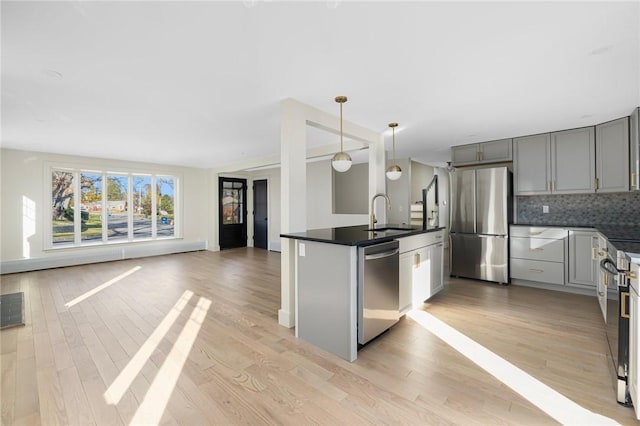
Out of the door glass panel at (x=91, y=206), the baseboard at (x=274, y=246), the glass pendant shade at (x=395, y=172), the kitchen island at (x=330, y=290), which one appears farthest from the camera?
the baseboard at (x=274, y=246)

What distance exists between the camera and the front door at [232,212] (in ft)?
28.2

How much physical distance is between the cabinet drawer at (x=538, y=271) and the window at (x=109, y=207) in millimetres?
8087

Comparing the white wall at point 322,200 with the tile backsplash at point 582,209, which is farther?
the white wall at point 322,200

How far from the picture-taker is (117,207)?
6938 millimetres

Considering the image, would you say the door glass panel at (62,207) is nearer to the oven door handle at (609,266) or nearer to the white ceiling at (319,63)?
the white ceiling at (319,63)

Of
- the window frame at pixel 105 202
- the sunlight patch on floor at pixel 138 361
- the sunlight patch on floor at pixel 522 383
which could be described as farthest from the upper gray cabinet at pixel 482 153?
the window frame at pixel 105 202

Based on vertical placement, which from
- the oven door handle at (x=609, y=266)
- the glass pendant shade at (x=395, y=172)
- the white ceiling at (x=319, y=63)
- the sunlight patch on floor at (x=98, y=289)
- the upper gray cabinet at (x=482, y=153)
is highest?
the white ceiling at (x=319, y=63)

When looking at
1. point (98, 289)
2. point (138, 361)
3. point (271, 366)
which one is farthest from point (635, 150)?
point (98, 289)

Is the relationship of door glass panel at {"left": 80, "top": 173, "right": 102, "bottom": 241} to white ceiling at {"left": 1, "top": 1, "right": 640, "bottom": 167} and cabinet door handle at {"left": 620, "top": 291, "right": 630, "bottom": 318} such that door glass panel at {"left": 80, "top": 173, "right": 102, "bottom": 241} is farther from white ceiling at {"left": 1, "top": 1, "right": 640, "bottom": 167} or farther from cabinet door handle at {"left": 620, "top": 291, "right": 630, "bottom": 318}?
cabinet door handle at {"left": 620, "top": 291, "right": 630, "bottom": 318}

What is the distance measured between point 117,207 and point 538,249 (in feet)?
28.8

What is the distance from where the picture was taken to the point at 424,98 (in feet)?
10.2

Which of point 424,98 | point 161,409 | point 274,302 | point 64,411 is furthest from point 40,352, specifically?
point 424,98

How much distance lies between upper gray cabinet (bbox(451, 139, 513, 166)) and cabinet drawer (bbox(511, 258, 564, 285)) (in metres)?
1.74

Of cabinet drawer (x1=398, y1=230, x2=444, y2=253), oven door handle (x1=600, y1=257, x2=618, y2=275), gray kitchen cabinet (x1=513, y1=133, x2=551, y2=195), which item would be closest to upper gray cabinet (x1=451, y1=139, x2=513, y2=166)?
gray kitchen cabinet (x1=513, y1=133, x2=551, y2=195)
